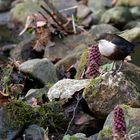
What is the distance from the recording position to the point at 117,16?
11.2 m

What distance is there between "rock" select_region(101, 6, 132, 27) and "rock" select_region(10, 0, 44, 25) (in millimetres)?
1716

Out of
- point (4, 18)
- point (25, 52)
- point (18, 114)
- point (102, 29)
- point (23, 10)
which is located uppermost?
point (18, 114)

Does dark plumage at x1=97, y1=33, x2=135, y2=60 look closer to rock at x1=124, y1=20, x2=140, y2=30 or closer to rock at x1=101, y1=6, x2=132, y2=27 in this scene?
rock at x1=124, y1=20, x2=140, y2=30

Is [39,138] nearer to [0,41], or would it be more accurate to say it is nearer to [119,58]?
[119,58]

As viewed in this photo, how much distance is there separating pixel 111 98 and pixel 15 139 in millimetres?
961

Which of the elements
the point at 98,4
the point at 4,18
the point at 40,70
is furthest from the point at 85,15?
the point at 40,70

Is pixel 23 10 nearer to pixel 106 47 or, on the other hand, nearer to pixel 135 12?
pixel 135 12

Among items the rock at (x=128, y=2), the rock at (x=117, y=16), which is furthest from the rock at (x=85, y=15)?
the rock at (x=128, y=2)

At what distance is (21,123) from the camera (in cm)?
436

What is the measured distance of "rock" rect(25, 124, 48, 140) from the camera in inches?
166

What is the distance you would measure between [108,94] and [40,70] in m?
1.84

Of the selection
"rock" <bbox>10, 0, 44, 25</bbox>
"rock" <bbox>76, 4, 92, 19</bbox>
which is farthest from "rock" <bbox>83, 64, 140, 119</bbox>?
"rock" <bbox>10, 0, 44, 25</bbox>

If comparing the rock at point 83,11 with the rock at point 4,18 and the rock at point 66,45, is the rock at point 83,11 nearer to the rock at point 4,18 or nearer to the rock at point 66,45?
the rock at point 4,18

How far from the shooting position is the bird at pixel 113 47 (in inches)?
189
